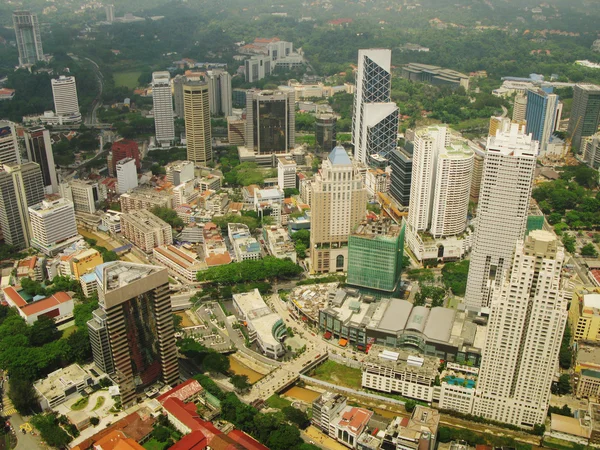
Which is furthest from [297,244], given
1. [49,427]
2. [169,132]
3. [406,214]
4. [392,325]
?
[169,132]

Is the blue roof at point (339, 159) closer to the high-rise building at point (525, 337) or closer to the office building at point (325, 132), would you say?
→ the high-rise building at point (525, 337)

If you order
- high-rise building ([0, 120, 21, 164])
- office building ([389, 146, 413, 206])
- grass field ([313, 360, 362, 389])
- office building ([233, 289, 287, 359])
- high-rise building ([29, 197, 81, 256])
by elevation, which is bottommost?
grass field ([313, 360, 362, 389])

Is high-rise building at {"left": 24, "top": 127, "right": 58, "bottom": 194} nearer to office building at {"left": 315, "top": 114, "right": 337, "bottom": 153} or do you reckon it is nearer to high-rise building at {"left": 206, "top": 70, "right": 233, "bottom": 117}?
office building at {"left": 315, "top": 114, "right": 337, "bottom": 153}

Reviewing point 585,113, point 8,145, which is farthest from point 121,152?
point 585,113

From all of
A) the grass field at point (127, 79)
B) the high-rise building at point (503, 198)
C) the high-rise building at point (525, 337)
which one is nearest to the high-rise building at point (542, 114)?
the high-rise building at point (503, 198)

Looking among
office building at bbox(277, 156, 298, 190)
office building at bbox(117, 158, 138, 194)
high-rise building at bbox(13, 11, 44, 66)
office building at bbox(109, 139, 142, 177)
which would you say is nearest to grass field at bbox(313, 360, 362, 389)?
office building at bbox(277, 156, 298, 190)
